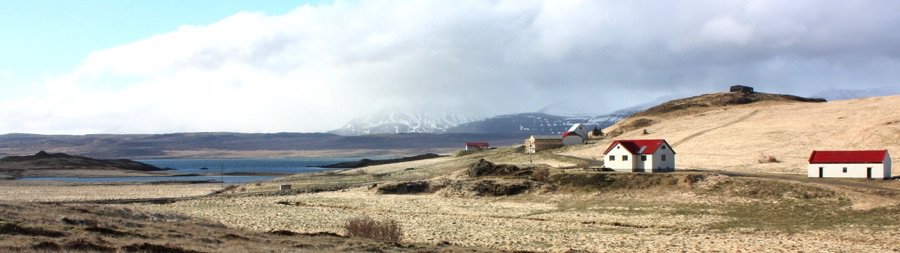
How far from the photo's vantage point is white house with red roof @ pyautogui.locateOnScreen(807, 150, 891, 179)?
4872 centimetres

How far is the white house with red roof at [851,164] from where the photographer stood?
160 feet

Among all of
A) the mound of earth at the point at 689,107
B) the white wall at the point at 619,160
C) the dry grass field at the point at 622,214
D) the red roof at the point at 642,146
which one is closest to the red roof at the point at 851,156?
the dry grass field at the point at 622,214

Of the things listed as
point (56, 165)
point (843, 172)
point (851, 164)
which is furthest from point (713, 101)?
point (56, 165)

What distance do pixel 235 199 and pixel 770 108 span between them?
8885 centimetres

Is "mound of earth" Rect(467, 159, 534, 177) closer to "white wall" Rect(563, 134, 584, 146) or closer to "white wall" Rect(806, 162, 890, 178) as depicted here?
"white wall" Rect(806, 162, 890, 178)

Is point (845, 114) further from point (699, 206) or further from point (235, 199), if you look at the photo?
point (235, 199)

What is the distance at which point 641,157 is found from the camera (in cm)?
5788

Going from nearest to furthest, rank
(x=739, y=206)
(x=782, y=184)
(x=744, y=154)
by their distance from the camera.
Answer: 1. (x=739, y=206)
2. (x=782, y=184)
3. (x=744, y=154)

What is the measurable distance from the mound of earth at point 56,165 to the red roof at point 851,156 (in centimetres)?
11390

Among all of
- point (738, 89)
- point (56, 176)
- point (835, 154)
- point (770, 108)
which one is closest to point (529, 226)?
point (835, 154)

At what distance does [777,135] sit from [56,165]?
12026cm

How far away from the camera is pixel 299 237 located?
25859 millimetres

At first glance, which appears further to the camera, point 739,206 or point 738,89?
point 738,89

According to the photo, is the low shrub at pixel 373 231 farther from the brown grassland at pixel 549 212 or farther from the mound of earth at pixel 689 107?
the mound of earth at pixel 689 107
